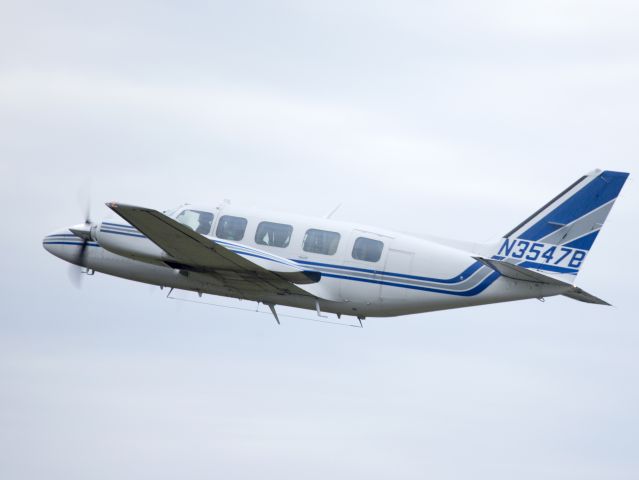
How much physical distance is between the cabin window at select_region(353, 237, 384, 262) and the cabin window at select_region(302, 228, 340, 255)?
0.73 meters

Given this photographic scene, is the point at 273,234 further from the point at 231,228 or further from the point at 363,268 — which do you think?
the point at 363,268

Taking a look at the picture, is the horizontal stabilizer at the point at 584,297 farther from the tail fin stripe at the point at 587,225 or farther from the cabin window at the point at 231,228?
the cabin window at the point at 231,228

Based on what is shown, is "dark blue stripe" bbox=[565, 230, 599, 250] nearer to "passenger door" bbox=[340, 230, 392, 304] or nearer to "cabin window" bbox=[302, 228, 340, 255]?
"passenger door" bbox=[340, 230, 392, 304]

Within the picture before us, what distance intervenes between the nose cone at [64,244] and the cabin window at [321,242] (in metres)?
7.88

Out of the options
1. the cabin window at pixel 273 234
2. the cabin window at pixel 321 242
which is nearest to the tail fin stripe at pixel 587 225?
the cabin window at pixel 321 242

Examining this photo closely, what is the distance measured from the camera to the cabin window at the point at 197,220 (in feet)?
144

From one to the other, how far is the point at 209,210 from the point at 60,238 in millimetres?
6008

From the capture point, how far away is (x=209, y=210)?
44031mm

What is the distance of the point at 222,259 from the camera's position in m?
42.0

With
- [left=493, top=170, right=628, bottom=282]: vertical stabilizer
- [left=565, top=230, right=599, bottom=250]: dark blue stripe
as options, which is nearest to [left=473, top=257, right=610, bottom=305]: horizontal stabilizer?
[left=493, top=170, right=628, bottom=282]: vertical stabilizer

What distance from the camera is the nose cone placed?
152ft

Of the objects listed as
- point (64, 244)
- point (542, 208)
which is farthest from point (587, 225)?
point (64, 244)

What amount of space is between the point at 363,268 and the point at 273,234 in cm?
312

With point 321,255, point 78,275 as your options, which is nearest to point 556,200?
point 321,255
